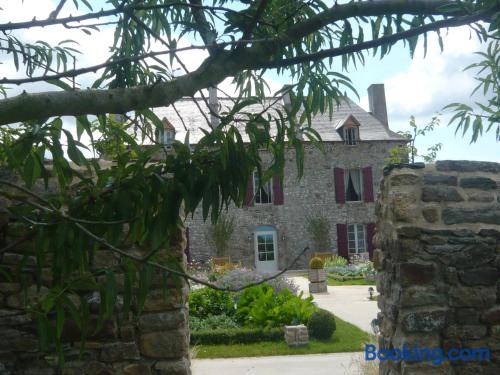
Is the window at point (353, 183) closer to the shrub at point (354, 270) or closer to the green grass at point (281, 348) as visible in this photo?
the shrub at point (354, 270)

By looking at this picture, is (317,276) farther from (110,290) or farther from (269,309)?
(110,290)

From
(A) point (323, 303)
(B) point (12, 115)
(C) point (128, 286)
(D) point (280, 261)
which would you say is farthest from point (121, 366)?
(D) point (280, 261)

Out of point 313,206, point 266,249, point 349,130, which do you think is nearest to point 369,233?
point 313,206

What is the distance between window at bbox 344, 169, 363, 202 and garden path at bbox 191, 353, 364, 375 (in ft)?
53.5

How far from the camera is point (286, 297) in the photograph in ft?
33.0

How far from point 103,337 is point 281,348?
511 centimetres

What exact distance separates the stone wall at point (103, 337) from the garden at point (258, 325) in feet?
13.9

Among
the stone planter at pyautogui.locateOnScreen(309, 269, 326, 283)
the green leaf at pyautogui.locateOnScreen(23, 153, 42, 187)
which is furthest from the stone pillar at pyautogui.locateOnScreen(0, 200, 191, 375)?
the stone planter at pyautogui.locateOnScreen(309, 269, 326, 283)

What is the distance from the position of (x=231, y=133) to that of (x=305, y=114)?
1.47ft

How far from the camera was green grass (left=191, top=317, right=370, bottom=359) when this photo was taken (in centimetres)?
791

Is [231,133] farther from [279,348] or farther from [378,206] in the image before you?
[279,348]

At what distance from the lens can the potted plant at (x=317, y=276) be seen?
1439cm

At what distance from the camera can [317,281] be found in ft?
48.0

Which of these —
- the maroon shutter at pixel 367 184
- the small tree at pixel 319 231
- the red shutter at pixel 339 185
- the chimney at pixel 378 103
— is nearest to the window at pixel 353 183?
the maroon shutter at pixel 367 184
